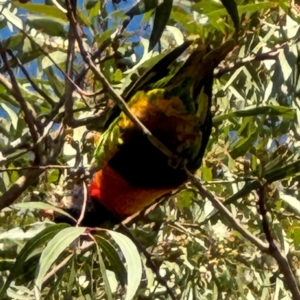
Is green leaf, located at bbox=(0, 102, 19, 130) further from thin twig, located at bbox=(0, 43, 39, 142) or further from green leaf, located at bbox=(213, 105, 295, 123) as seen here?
green leaf, located at bbox=(213, 105, 295, 123)

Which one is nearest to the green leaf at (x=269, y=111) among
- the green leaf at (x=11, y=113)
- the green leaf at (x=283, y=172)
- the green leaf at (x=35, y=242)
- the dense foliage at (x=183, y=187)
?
the dense foliage at (x=183, y=187)

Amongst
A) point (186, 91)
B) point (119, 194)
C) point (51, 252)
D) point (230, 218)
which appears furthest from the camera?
point (119, 194)

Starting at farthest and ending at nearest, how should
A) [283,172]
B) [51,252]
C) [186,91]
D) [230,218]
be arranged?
[186,91] → [283,172] → [230,218] → [51,252]

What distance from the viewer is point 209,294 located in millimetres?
1864

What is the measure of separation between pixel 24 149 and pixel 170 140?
0.89ft

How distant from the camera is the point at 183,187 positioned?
5.15ft

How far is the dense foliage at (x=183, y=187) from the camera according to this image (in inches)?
47.0

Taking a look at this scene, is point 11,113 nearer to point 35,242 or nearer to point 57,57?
point 57,57

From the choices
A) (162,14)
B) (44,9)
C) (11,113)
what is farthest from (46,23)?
(162,14)

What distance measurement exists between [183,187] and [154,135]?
21cm

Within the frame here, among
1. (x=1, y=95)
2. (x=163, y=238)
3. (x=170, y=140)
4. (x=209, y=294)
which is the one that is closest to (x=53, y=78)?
(x=1, y=95)

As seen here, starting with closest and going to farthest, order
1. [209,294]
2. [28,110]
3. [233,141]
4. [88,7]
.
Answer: [88,7] < [28,110] < [233,141] < [209,294]

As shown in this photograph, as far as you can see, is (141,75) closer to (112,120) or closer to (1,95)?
(112,120)

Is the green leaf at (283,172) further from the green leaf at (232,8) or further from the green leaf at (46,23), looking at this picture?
the green leaf at (46,23)
